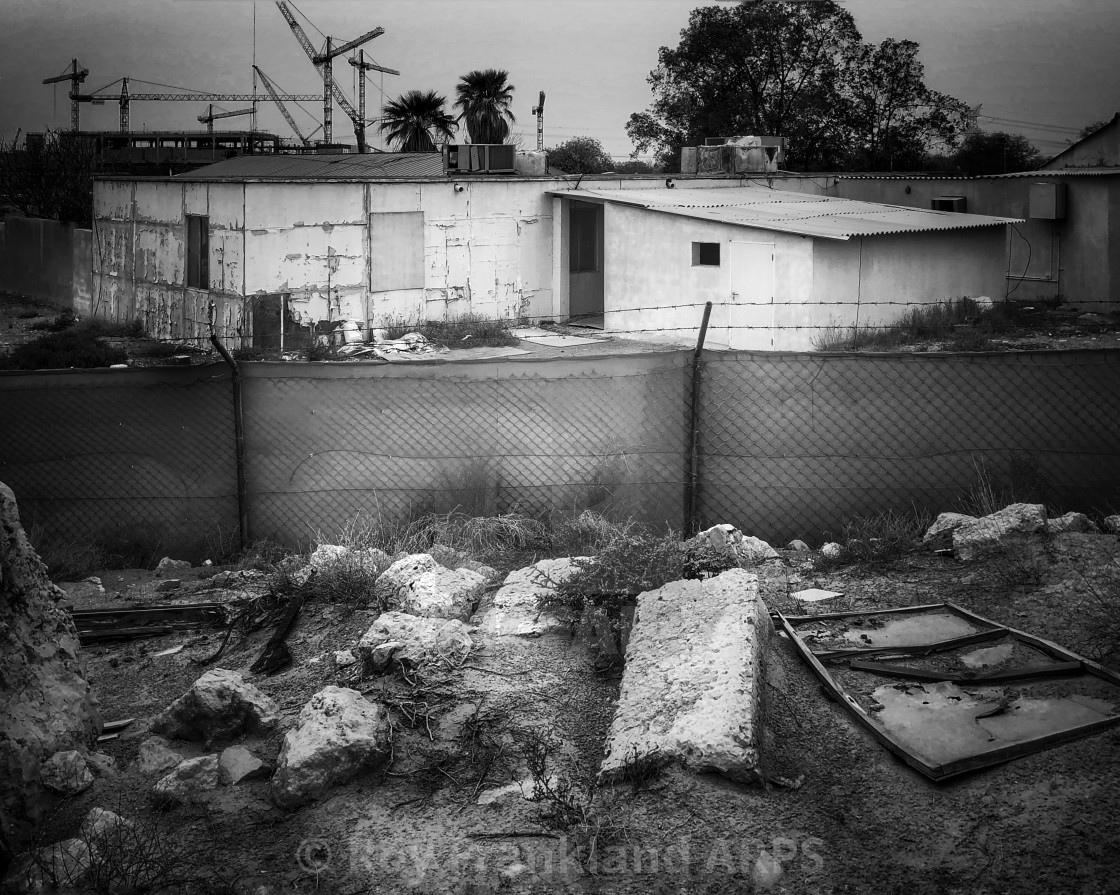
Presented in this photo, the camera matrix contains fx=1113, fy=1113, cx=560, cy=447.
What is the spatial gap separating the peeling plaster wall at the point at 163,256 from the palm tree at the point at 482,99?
80.3 feet

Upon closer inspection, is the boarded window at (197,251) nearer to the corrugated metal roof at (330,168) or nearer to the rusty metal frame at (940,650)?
the corrugated metal roof at (330,168)

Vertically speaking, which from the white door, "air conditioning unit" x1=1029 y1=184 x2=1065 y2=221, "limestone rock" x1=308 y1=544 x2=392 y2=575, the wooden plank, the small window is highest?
"air conditioning unit" x1=1029 y1=184 x2=1065 y2=221

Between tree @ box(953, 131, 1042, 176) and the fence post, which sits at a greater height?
tree @ box(953, 131, 1042, 176)

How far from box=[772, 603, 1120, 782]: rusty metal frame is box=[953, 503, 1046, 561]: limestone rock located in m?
0.79

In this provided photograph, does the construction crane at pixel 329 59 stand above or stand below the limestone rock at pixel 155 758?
above

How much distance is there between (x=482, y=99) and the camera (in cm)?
4909

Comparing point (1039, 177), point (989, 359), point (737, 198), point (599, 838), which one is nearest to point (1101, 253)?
point (1039, 177)

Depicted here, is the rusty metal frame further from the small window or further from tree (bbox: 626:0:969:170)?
tree (bbox: 626:0:969:170)

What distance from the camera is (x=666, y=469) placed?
7328 mm

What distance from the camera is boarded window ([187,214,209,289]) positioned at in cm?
2172

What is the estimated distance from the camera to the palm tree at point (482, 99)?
48.0 m

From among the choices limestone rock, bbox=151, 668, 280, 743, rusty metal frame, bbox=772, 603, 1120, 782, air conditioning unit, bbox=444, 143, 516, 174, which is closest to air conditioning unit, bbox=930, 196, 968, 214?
air conditioning unit, bbox=444, 143, 516, 174

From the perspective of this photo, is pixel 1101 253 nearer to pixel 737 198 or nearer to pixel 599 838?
pixel 737 198

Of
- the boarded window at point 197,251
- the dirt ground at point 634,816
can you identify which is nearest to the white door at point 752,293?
the boarded window at point 197,251
